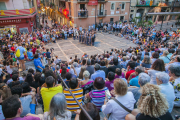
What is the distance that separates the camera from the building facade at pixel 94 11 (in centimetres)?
2408

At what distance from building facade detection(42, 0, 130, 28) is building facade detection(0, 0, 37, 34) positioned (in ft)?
25.8

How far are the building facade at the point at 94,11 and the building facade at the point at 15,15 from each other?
25.8 feet

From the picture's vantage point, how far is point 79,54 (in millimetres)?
14328

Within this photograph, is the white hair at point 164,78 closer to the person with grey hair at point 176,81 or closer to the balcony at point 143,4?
the person with grey hair at point 176,81

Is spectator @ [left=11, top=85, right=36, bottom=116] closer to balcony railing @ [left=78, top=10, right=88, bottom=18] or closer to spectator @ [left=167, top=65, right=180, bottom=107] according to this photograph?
spectator @ [left=167, top=65, right=180, bottom=107]

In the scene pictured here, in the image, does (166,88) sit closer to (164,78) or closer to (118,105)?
(164,78)

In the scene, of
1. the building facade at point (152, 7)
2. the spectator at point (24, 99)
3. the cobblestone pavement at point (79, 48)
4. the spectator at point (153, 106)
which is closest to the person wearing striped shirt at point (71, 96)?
the spectator at point (24, 99)

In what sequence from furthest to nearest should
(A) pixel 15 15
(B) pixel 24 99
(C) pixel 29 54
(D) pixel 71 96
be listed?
(A) pixel 15 15 < (C) pixel 29 54 < (D) pixel 71 96 < (B) pixel 24 99

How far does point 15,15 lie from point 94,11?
1396 centimetres

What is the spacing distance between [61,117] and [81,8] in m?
25.2

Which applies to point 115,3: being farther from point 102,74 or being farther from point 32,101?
point 32,101

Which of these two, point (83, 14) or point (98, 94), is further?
point (83, 14)

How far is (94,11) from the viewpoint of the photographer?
84.2ft

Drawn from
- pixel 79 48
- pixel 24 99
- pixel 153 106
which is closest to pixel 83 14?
pixel 79 48
